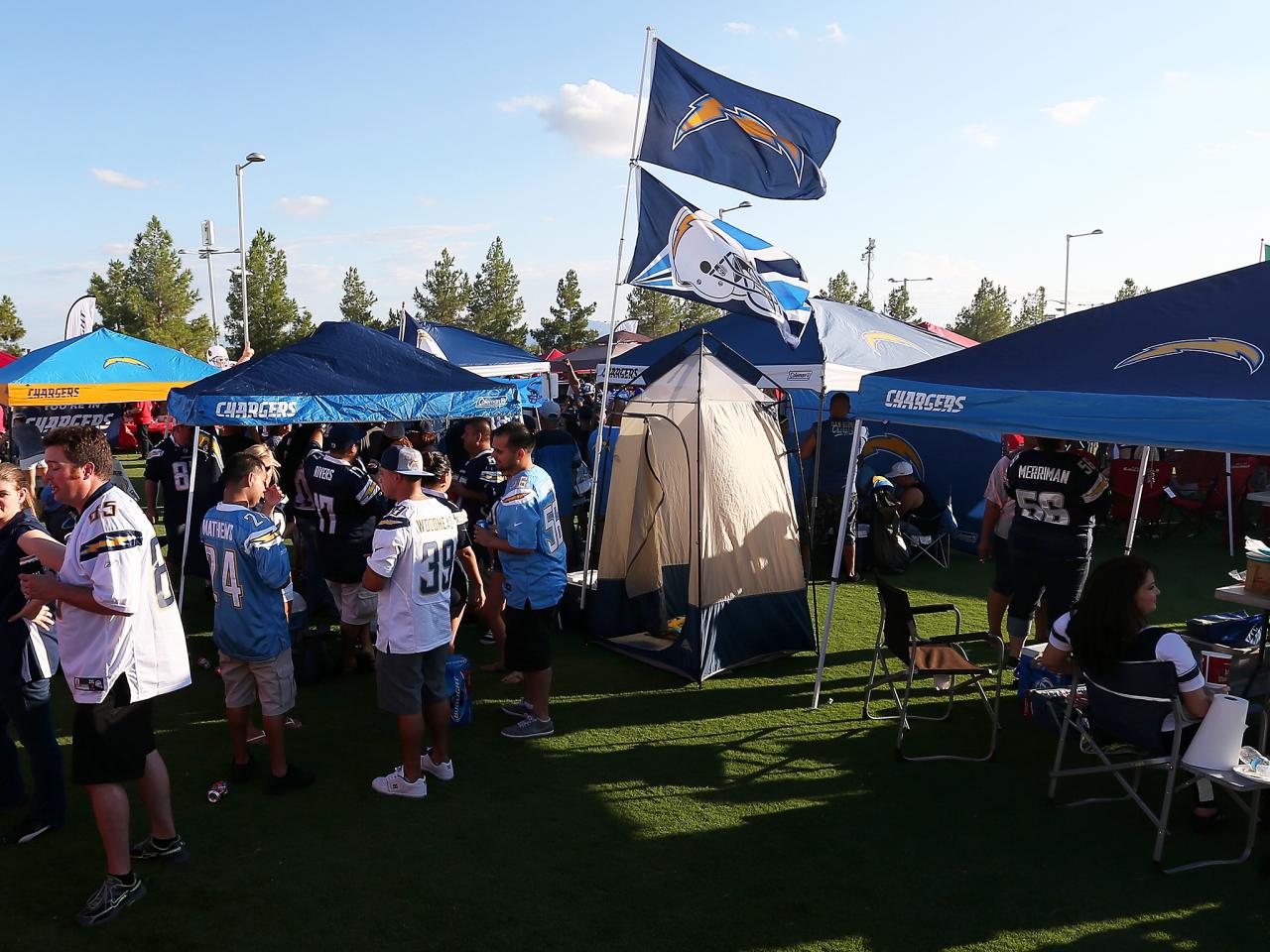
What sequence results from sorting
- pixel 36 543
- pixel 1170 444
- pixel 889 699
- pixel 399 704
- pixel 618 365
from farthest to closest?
1. pixel 618 365
2. pixel 889 699
3. pixel 399 704
4. pixel 1170 444
5. pixel 36 543

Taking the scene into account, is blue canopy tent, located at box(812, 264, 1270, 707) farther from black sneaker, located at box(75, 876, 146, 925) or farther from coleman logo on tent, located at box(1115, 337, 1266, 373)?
black sneaker, located at box(75, 876, 146, 925)

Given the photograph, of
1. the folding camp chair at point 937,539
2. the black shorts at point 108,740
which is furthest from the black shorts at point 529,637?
the folding camp chair at point 937,539

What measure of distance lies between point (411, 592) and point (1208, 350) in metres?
4.04

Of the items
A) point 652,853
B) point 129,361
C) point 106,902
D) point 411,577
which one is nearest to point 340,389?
point 411,577

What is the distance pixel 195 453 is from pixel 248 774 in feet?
9.62

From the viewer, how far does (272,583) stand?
14.0ft

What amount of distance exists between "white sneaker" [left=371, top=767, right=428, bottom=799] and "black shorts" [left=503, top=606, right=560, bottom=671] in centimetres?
87

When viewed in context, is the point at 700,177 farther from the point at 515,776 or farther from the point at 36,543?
the point at 36,543

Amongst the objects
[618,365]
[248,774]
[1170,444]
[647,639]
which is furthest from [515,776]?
[618,365]

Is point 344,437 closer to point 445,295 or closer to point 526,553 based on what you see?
point 526,553

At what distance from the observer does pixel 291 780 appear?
455 cm

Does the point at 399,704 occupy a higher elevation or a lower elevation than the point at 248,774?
higher

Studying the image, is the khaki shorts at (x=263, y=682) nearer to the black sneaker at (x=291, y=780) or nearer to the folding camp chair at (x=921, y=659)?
the black sneaker at (x=291, y=780)

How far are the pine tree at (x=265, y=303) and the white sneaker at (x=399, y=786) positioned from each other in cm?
3395
